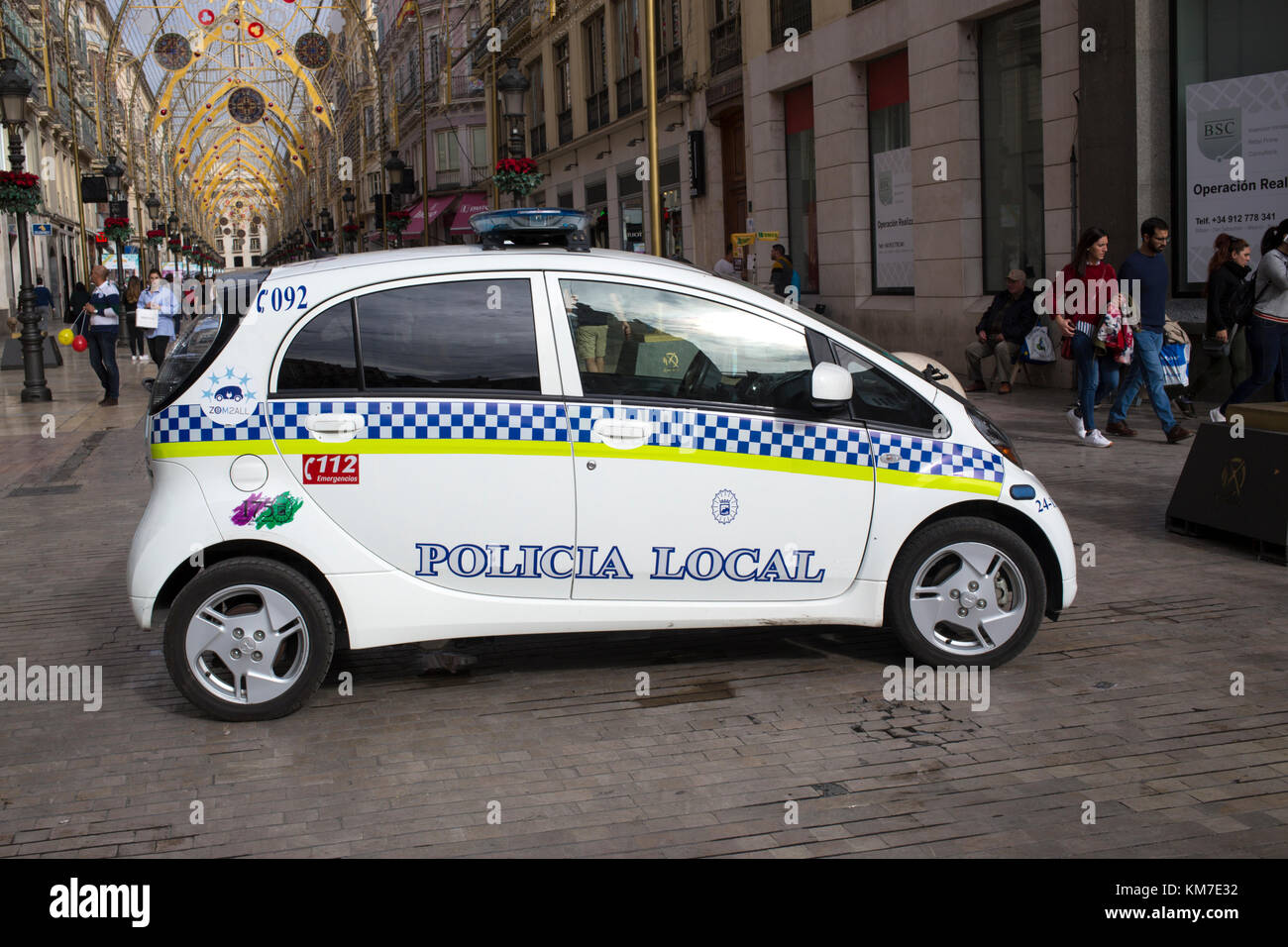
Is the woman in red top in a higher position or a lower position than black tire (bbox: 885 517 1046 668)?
higher

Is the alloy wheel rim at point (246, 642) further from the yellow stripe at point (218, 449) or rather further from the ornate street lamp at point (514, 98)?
the ornate street lamp at point (514, 98)

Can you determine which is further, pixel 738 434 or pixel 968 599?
pixel 968 599

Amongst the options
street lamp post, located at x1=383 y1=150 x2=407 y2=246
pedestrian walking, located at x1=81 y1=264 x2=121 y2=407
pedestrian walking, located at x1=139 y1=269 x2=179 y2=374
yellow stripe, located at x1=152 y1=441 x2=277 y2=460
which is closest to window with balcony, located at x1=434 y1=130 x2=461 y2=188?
street lamp post, located at x1=383 y1=150 x2=407 y2=246

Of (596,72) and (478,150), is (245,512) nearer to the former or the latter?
(596,72)

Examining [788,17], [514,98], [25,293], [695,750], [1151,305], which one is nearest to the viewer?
[695,750]

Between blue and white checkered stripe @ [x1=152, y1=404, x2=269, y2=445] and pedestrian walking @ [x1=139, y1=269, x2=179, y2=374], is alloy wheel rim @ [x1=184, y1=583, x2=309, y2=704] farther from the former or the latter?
pedestrian walking @ [x1=139, y1=269, x2=179, y2=374]

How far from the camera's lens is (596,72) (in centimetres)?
3719

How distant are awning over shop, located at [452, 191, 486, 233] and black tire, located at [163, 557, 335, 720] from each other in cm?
5437

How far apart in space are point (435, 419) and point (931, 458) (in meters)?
2.03

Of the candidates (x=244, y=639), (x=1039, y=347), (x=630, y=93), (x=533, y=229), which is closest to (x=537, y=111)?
(x=630, y=93)

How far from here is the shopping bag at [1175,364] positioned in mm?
12758

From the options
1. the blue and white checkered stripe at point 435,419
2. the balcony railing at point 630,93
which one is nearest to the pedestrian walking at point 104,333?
the blue and white checkered stripe at point 435,419

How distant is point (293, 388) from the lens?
521 centimetres

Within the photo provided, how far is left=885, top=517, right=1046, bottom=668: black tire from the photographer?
217 inches
